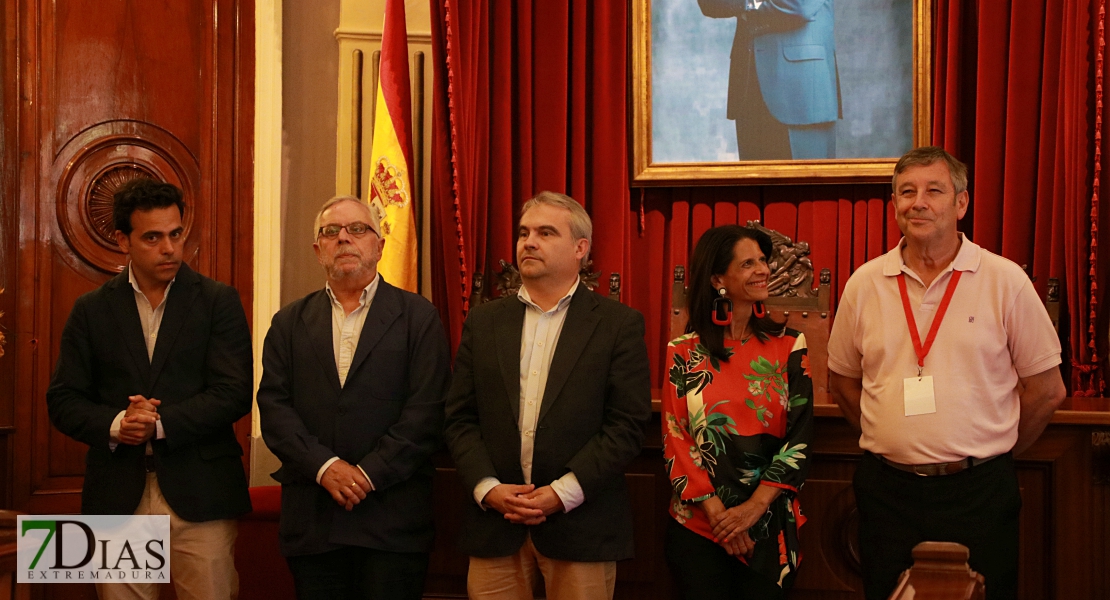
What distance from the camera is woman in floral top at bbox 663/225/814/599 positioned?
2.47m

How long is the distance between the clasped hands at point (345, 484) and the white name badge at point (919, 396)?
56.2 inches

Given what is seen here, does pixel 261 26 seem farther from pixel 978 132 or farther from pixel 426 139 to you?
pixel 978 132

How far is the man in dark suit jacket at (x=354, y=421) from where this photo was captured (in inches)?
99.7

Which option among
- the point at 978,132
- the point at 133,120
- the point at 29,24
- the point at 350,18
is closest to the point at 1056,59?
the point at 978,132

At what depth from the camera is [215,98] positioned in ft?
14.4

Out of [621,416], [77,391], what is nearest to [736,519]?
[621,416]

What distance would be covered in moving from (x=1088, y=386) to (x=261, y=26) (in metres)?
3.91

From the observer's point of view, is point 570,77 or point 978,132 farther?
point 570,77

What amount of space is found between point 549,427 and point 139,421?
1.11 metres

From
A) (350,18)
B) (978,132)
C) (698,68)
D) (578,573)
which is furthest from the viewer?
→ (350,18)

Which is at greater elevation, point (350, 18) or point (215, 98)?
point (350, 18)

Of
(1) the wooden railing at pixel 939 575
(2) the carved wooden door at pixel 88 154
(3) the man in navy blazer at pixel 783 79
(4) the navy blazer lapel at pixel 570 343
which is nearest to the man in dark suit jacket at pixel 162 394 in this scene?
(4) the navy blazer lapel at pixel 570 343

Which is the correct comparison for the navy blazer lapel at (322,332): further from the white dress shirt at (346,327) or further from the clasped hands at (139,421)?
the clasped hands at (139,421)

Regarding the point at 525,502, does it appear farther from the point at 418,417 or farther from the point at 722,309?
the point at 722,309
